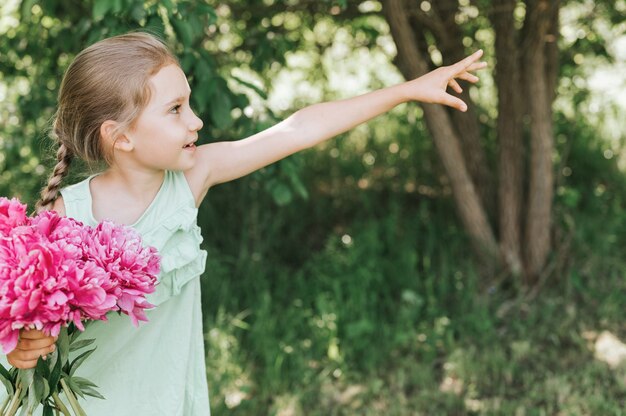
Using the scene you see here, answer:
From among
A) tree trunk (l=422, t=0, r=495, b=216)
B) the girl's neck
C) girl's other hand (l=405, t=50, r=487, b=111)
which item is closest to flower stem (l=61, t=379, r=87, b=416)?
the girl's neck

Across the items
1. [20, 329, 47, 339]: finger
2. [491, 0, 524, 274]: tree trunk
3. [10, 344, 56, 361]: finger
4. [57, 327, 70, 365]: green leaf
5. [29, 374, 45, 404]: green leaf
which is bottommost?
[491, 0, 524, 274]: tree trunk

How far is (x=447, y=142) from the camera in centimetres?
349

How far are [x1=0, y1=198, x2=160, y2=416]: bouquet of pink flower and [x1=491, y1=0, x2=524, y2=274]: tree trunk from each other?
8.10ft

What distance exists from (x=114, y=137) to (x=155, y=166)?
0.12m

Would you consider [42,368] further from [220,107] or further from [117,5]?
[220,107]

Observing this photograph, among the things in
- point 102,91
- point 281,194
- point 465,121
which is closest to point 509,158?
point 465,121

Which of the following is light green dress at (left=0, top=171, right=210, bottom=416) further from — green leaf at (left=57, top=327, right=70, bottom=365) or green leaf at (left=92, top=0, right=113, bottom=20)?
green leaf at (left=92, top=0, right=113, bottom=20)

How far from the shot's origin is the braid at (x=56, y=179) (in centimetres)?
192

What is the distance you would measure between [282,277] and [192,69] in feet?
4.89

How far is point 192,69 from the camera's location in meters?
2.66

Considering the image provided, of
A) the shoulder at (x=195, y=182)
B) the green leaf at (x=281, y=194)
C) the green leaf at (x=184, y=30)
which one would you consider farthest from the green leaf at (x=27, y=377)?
the green leaf at (x=281, y=194)

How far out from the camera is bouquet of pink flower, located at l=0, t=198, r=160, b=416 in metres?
1.36

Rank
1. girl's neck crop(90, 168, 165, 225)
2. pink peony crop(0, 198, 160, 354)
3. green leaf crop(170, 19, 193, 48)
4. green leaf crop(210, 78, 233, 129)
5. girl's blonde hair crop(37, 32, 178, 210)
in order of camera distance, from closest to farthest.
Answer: pink peony crop(0, 198, 160, 354) → girl's blonde hair crop(37, 32, 178, 210) → girl's neck crop(90, 168, 165, 225) → green leaf crop(170, 19, 193, 48) → green leaf crop(210, 78, 233, 129)

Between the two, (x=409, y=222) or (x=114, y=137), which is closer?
(x=114, y=137)
